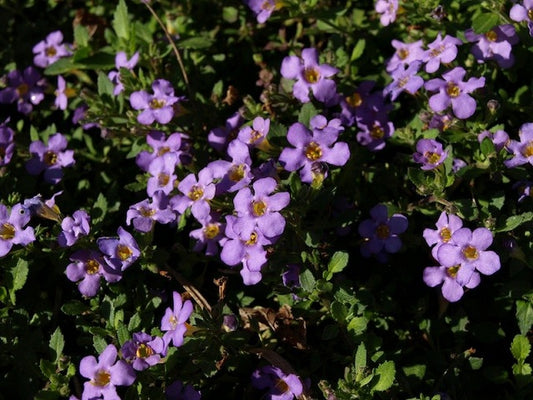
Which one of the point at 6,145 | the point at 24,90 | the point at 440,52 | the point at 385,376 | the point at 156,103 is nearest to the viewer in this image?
the point at 385,376

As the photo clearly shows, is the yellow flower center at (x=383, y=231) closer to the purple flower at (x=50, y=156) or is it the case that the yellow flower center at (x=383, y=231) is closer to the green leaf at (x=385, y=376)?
the green leaf at (x=385, y=376)

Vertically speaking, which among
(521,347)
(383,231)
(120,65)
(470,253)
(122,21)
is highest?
(122,21)

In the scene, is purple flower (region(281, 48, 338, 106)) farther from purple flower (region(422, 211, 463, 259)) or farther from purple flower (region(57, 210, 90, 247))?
purple flower (region(57, 210, 90, 247))

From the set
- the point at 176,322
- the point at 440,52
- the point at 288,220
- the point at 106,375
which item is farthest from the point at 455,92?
the point at 106,375

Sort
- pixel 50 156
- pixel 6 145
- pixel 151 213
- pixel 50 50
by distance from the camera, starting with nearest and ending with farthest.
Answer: pixel 151 213, pixel 6 145, pixel 50 156, pixel 50 50

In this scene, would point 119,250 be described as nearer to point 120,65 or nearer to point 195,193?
point 195,193

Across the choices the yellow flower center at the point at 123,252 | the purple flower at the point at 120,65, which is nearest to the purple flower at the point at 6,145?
the purple flower at the point at 120,65

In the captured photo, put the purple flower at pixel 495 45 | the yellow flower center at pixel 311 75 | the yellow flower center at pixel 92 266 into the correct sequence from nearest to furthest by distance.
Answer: the yellow flower center at pixel 92 266, the purple flower at pixel 495 45, the yellow flower center at pixel 311 75
